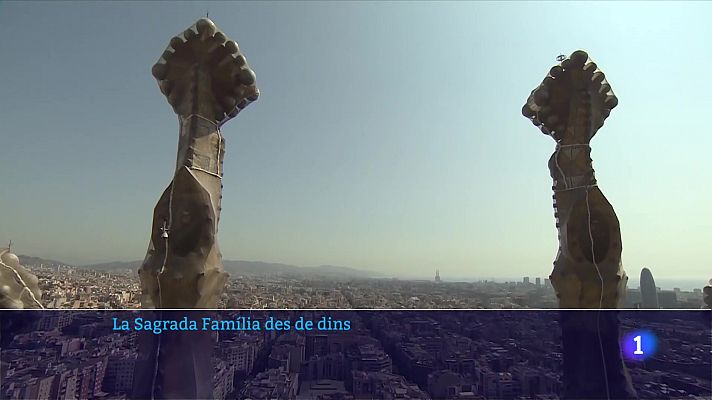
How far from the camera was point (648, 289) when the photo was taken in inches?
263

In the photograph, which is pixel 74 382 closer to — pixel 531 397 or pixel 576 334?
pixel 531 397

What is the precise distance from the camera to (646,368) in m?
4.14

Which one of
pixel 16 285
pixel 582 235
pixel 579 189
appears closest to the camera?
pixel 16 285

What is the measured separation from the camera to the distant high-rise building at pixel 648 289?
20.9 feet

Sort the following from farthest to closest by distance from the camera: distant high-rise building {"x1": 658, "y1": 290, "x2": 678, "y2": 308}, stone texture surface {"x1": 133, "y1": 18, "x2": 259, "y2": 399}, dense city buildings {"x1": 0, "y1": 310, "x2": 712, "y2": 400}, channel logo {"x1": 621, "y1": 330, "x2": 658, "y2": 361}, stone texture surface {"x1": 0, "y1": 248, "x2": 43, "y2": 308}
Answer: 1. distant high-rise building {"x1": 658, "y1": 290, "x2": 678, "y2": 308}
2. channel logo {"x1": 621, "y1": 330, "x2": 658, "y2": 361}
3. stone texture surface {"x1": 0, "y1": 248, "x2": 43, "y2": 308}
4. dense city buildings {"x1": 0, "y1": 310, "x2": 712, "y2": 400}
5. stone texture surface {"x1": 133, "y1": 18, "x2": 259, "y2": 399}

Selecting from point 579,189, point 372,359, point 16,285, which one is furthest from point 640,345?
point 16,285

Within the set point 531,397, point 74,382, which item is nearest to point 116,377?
point 74,382

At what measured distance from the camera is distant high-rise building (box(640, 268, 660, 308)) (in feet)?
20.9

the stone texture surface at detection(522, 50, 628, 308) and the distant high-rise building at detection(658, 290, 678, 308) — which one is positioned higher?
the stone texture surface at detection(522, 50, 628, 308)

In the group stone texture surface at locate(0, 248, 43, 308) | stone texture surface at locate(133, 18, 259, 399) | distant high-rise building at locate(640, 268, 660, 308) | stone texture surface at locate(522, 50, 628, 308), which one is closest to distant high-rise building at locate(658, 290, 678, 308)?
distant high-rise building at locate(640, 268, 660, 308)

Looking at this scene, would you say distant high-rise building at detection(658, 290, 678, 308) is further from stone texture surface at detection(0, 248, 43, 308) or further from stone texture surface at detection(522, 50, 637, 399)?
stone texture surface at detection(0, 248, 43, 308)

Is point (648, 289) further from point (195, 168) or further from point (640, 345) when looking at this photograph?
point (195, 168)

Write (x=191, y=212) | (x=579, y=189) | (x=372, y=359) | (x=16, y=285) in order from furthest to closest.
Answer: (x=579, y=189) < (x=16, y=285) < (x=372, y=359) < (x=191, y=212)

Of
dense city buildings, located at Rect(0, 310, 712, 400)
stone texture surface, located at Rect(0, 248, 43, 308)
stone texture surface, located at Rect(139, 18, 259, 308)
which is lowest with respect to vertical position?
dense city buildings, located at Rect(0, 310, 712, 400)
